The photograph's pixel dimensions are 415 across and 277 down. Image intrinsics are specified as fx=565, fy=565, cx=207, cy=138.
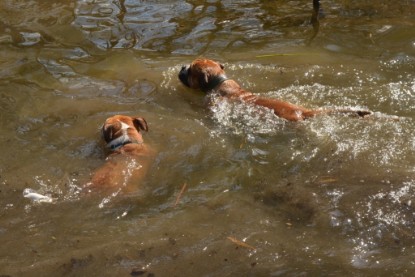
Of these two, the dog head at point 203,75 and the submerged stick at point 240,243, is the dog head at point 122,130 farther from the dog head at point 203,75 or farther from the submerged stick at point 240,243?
the submerged stick at point 240,243

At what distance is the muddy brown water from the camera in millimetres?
3986

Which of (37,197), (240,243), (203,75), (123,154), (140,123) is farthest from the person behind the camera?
(203,75)

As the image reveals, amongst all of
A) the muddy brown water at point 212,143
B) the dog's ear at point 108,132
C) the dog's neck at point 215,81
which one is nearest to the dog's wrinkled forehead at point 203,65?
the dog's neck at point 215,81

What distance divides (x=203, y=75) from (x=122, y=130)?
1.46 meters

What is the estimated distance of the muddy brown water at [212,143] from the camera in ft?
13.1

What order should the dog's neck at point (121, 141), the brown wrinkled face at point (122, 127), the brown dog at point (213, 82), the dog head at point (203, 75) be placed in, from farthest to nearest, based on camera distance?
the dog head at point (203, 75) < the brown dog at point (213, 82) < the brown wrinkled face at point (122, 127) < the dog's neck at point (121, 141)

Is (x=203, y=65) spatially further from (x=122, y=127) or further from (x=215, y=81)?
(x=122, y=127)

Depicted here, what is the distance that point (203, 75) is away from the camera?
6.51m

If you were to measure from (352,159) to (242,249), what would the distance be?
156cm

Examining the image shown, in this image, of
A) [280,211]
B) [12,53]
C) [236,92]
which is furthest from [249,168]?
[12,53]

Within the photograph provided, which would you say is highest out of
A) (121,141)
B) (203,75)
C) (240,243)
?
(203,75)

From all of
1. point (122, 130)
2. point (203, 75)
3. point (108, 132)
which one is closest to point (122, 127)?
point (122, 130)

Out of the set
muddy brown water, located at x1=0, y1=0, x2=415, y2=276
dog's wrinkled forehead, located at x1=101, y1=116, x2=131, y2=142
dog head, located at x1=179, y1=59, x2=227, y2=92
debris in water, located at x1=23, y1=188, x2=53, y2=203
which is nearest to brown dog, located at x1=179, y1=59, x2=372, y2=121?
dog head, located at x1=179, y1=59, x2=227, y2=92

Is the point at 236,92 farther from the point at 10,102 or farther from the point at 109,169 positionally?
the point at 10,102
